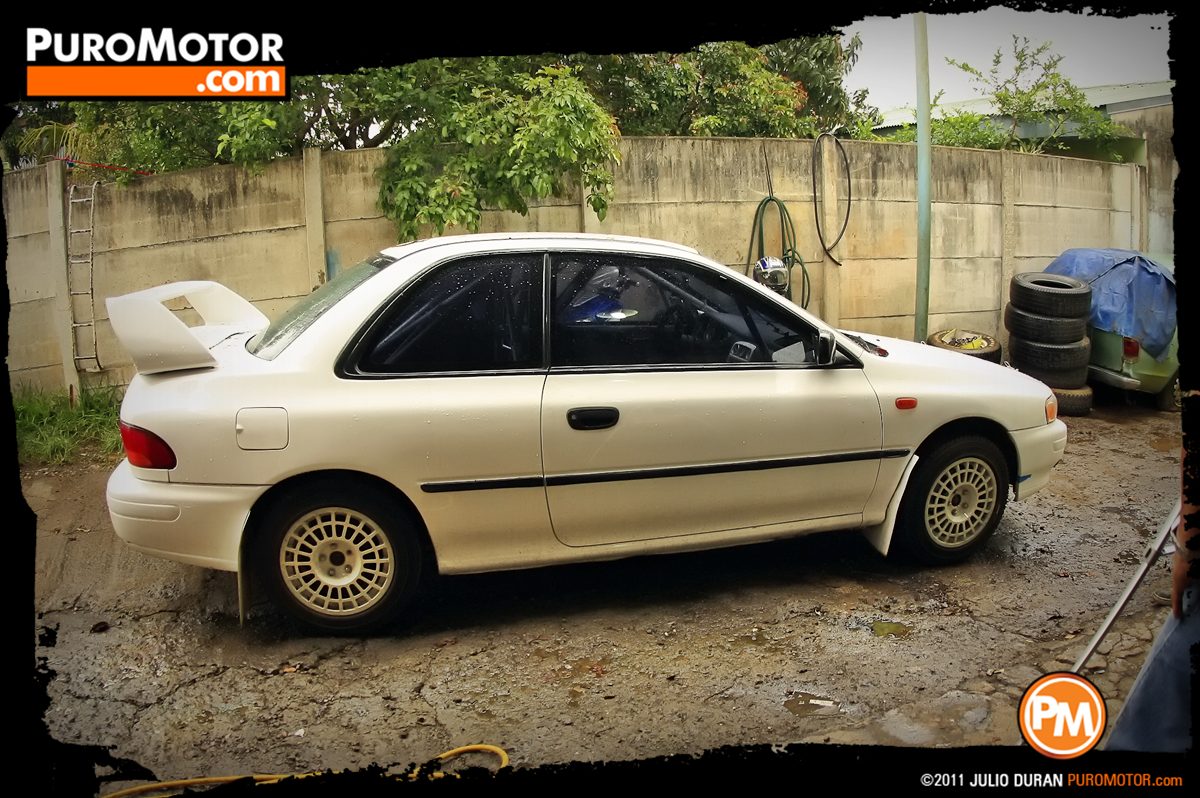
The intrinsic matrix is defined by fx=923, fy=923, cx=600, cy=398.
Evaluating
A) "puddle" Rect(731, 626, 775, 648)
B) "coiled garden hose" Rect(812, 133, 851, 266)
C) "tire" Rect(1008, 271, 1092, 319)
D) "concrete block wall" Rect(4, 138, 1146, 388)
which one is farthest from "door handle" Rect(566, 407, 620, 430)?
"tire" Rect(1008, 271, 1092, 319)

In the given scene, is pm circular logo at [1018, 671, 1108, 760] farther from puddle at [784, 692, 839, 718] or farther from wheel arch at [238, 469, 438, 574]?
wheel arch at [238, 469, 438, 574]

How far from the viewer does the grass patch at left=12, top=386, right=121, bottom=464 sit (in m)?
6.08

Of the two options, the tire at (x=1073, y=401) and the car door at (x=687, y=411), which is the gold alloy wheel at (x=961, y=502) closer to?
the car door at (x=687, y=411)

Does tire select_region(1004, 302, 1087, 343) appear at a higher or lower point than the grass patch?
higher

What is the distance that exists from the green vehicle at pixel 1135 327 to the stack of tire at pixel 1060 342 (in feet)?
0.62

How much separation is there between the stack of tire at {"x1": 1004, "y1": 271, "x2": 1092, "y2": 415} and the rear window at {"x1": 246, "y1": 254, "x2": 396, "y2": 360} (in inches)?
224

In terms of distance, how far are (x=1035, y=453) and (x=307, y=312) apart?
338 cm

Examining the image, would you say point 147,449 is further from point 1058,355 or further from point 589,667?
point 1058,355

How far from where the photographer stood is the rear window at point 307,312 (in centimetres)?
372

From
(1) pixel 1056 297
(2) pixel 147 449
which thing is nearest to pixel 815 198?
(1) pixel 1056 297

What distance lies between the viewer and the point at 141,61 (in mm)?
3217

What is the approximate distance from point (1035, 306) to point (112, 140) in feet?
24.5

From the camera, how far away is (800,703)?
3.20 m

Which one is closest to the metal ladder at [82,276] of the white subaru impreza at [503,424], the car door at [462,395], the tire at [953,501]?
the white subaru impreza at [503,424]
